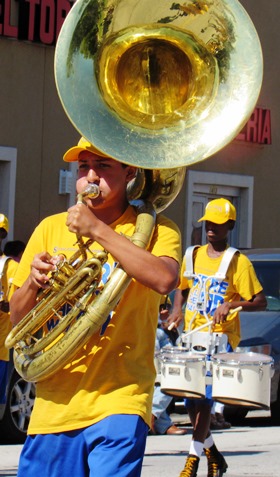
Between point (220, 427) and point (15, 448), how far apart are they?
2488 mm

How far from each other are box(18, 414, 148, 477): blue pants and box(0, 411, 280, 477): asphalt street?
13.0 feet

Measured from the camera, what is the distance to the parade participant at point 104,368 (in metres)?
4.29

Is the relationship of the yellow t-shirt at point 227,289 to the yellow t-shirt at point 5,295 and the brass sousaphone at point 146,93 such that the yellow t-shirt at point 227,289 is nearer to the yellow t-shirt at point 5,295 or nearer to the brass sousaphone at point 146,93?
the yellow t-shirt at point 5,295

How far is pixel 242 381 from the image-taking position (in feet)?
25.0

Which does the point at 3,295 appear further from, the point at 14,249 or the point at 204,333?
the point at 14,249

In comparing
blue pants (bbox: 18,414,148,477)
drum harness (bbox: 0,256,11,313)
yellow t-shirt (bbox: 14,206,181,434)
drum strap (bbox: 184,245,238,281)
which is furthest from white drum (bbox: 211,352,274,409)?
blue pants (bbox: 18,414,148,477)

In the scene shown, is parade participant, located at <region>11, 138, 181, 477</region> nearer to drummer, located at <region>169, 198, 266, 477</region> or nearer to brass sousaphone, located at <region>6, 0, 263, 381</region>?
brass sousaphone, located at <region>6, 0, 263, 381</region>

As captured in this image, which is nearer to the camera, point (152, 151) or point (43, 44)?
point (152, 151)

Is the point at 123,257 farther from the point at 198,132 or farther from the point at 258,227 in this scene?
the point at 258,227

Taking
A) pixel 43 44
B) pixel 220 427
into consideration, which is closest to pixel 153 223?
pixel 220 427

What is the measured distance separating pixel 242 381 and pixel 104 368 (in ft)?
11.1

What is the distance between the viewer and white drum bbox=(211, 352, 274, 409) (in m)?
7.61

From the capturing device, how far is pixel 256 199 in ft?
64.5

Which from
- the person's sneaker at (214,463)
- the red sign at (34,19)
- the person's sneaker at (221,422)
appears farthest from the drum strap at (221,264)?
the red sign at (34,19)
